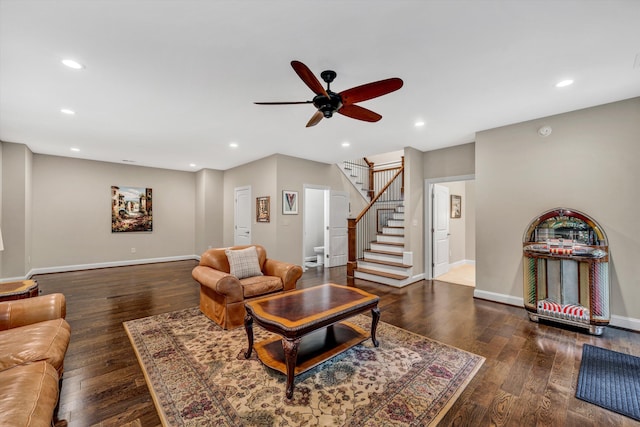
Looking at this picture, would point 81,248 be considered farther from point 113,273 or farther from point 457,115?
point 457,115

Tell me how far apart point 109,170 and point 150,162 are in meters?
1.06

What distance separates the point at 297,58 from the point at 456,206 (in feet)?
19.6

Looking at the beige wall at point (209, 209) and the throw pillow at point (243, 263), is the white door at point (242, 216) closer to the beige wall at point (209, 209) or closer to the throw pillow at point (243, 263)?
the beige wall at point (209, 209)

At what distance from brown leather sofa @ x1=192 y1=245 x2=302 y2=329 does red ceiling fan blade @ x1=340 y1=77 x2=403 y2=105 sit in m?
2.30

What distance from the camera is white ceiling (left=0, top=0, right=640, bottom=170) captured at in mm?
1827

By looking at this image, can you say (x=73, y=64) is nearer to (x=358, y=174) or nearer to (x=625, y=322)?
(x=358, y=174)

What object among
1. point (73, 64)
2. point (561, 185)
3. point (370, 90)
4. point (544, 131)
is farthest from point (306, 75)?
point (561, 185)

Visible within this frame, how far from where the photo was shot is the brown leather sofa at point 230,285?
10.2ft

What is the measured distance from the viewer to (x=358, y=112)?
101 inches

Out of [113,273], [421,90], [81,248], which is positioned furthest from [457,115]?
[81,248]

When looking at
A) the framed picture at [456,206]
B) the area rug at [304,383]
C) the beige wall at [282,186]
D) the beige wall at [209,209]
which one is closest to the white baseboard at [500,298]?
the area rug at [304,383]

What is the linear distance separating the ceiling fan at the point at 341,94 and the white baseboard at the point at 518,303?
3.42 m

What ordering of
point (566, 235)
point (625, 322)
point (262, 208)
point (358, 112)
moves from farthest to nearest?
point (262, 208) < point (566, 235) < point (625, 322) < point (358, 112)

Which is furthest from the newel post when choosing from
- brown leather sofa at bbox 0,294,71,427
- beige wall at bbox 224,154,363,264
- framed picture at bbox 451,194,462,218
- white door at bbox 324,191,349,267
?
brown leather sofa at bbox 0,294,71,427
